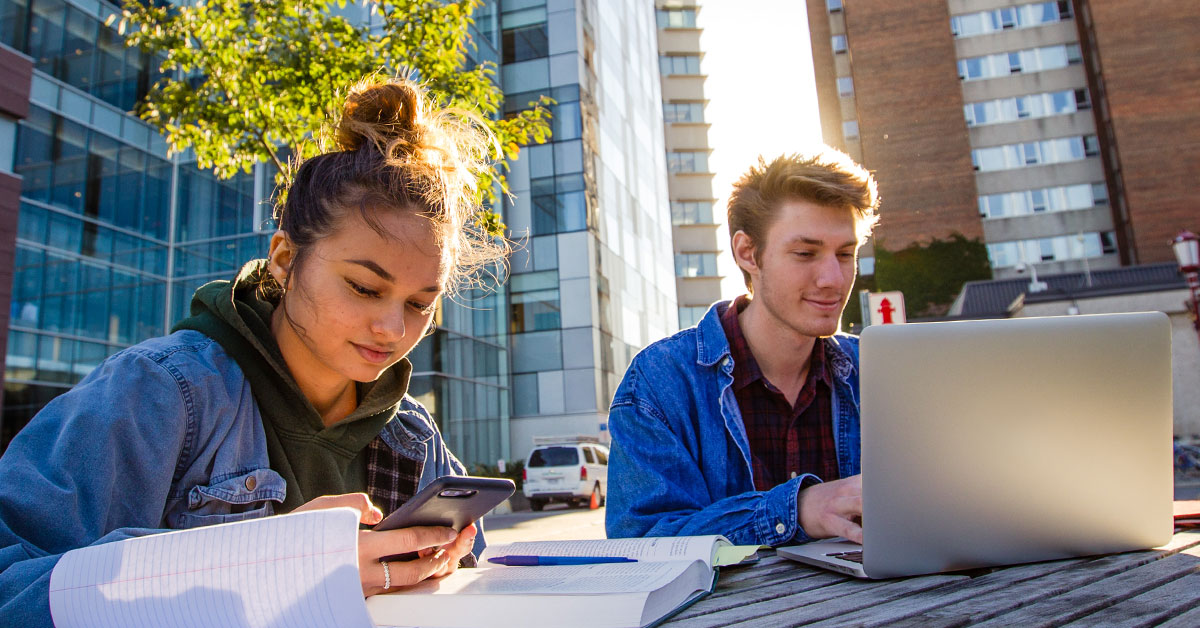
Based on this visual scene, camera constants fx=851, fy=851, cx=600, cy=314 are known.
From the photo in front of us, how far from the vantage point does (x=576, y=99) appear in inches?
1086

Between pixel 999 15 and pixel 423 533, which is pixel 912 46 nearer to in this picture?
pixel 999 15

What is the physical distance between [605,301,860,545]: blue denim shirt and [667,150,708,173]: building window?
45900 mm

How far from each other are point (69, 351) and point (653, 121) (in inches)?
1182

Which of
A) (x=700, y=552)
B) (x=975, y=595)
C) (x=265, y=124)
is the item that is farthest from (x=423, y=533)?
(x=265, y=124)

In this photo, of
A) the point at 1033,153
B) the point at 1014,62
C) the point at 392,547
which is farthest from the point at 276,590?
the point at 1014,62

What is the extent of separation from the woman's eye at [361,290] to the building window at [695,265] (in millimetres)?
43769

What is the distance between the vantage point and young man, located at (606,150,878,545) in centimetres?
241

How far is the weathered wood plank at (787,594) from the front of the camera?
42.7 inches

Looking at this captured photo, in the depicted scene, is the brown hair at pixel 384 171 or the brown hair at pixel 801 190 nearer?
the brown hair at pixel 384 171

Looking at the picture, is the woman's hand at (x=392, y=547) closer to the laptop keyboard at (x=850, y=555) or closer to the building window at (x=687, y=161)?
the laptop keyboard at (x=850, y=555)

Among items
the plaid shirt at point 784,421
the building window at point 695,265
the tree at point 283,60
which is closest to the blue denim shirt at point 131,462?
the plaid shirt at point 784,421

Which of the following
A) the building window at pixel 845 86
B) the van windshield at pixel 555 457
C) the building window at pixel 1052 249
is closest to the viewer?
the van windshield at pixel 555 457

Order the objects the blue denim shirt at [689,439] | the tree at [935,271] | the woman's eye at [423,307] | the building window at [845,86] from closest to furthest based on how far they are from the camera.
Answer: the woman's eye at [423,307] < the blue denim shirt at [689,439] < the tree at [935,271] < the building window at [845,86]

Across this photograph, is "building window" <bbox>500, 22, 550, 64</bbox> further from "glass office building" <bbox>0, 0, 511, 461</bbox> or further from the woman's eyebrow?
the woman's eyebrow
